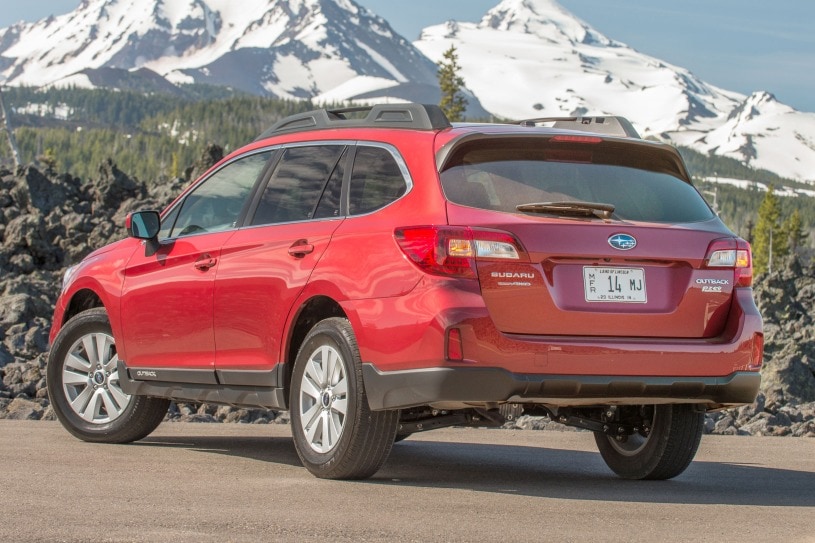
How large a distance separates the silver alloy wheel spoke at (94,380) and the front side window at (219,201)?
0.96m

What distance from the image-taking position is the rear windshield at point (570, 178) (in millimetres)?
6891

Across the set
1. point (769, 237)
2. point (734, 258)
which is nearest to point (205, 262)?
point (734, 258)

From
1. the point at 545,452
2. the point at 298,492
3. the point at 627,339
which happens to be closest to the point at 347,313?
the point at 298,492

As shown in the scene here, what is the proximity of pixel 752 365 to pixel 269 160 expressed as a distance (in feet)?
9.87

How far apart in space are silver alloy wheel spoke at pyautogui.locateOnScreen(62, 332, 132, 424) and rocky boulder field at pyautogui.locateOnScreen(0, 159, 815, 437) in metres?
3.33

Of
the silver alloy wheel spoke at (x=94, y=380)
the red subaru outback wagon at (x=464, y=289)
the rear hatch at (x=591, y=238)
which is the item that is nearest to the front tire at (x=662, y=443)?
the red subaru outback wagon at (x=464, y=289)

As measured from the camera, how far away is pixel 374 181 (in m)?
7.34

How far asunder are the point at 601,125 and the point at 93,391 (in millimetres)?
3916

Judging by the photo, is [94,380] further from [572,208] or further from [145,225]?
[572,208]

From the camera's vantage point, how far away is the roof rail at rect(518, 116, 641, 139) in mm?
7672

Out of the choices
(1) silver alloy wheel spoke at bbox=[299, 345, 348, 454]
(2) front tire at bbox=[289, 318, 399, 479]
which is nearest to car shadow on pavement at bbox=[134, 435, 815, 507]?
(2) front tire at bbox=[289, 318, 399, 479]

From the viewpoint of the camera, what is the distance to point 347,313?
23.0 feet

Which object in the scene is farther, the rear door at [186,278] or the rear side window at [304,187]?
Answer: the rear door at [186,278]

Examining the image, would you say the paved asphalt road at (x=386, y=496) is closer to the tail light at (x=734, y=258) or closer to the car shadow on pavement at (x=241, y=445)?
the car shadow on pavement at (x=241, y=445)
